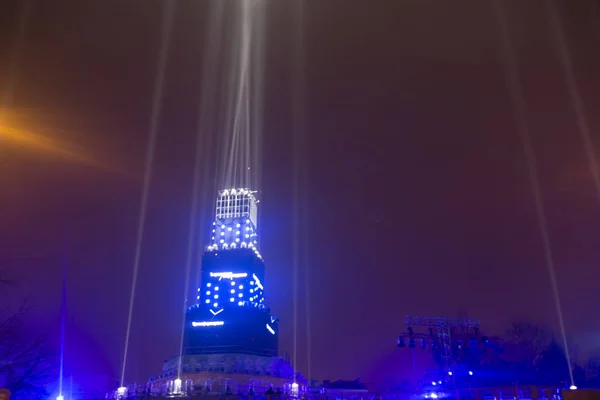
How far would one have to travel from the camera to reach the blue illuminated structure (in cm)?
7094

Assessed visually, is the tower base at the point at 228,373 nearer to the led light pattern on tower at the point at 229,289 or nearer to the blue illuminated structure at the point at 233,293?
the blue illuminated structure at the point at 233,293

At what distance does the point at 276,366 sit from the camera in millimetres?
61781

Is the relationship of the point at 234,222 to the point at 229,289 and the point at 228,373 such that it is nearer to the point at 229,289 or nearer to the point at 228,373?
the point at 229,289

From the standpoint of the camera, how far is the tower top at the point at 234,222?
80.4 meters

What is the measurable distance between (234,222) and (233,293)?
12.9 m

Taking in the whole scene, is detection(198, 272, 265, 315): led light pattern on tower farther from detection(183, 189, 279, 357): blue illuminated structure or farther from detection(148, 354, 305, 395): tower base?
detection(148, 354, 305, 395): tower base

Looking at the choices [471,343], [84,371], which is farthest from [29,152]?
[84,371]

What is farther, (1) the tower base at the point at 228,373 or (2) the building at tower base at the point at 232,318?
(2) the building at tower base at the point at 232,318

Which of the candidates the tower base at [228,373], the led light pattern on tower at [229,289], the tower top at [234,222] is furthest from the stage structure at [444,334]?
the tower top at [234,222]

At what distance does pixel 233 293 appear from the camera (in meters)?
76.3

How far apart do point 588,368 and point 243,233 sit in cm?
5831

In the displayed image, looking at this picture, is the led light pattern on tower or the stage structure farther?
the led light pattern on tower

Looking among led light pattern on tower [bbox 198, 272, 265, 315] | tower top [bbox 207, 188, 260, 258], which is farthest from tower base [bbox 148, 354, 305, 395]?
tower top [bbox 207, 188, 260, 258]

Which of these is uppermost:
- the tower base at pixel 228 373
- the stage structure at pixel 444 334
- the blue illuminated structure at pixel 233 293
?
the blue illuminated structure at pixel 233 293
